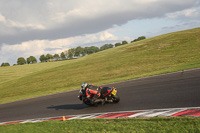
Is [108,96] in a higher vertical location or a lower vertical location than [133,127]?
higher

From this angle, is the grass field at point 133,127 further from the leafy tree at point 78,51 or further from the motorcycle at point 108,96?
the leafy tree at point 78,51

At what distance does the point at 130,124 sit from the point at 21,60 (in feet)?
458

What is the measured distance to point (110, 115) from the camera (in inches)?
334

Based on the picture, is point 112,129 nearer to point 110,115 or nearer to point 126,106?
point 110,115

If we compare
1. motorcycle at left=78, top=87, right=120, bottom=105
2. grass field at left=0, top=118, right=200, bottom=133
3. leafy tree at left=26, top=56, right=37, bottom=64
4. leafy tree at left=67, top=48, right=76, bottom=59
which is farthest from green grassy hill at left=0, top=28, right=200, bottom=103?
leafy tree at left=26, top=56, right=37, bottom=64

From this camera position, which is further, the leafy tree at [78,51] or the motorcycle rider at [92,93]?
the leafy tree at [78,51]

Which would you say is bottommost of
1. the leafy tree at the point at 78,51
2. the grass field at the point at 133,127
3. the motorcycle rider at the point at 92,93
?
the grass field at the point at 133,127

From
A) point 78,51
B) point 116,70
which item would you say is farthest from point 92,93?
point 78,51

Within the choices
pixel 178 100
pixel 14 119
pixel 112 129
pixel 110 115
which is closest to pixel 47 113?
Answer: pixel 14 119

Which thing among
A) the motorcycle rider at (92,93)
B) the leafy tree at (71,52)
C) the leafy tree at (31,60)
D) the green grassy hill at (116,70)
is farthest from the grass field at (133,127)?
the leafy tree at (31,60)

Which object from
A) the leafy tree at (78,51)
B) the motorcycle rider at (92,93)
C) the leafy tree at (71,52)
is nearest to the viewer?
the motorcycle rider at (92,93)

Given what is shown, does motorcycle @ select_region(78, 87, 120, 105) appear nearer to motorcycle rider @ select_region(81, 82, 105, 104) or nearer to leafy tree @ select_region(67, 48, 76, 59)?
motorcycle rider @ select_region(81, 82, 105, 104)

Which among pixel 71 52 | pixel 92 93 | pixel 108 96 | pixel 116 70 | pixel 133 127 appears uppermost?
pixel 71 52

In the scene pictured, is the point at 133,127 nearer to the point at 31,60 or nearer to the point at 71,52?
the point at 71,52
